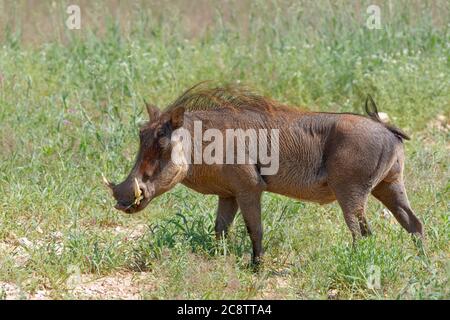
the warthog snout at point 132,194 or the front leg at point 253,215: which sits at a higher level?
the warthog snout at point 132,194

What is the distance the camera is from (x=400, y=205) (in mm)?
6270

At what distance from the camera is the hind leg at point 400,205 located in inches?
246

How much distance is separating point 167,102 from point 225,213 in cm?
307

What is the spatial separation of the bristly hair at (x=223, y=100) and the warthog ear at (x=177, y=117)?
332 mm

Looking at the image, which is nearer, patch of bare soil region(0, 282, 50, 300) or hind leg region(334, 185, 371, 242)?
patch of bare soil region(0, 282, 50, 300)

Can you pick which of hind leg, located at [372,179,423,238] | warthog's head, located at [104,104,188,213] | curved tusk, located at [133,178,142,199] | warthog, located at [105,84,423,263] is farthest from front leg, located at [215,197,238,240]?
hind leg, located at [372,179,423,238]

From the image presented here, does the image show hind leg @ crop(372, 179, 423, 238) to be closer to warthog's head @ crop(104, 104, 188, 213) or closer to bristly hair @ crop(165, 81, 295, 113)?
bristly hair @ crop(165, 81, 295, 113)

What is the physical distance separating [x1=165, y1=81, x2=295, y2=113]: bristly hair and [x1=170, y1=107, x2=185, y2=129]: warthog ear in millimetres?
332

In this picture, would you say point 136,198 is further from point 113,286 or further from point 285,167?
point 285,167

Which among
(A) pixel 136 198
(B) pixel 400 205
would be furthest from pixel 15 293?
(B) pixel 400 205

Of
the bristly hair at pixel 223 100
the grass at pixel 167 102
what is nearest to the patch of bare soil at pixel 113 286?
the grass at pixel 167 102

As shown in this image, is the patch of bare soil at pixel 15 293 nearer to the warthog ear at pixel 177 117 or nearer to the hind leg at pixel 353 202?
the warthog ear at pixel 177 117

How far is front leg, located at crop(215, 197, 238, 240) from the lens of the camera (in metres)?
6.30

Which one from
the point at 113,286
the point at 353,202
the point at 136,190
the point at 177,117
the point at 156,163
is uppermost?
the point at 177,117
